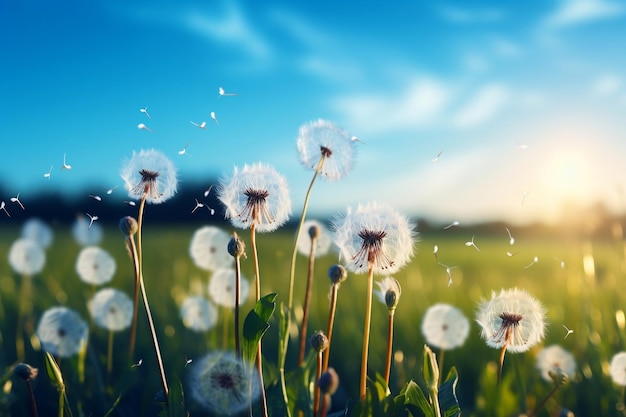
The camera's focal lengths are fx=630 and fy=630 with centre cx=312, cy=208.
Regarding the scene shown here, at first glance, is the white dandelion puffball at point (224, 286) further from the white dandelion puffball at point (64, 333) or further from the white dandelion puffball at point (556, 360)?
the white dandelion puffball at point (556, 360)

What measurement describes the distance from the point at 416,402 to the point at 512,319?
0.84 feet

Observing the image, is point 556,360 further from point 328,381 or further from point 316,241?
point 328,381

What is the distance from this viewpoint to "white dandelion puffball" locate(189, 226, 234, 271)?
6.20 feet

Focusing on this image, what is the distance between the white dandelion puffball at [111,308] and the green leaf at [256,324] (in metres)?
1.00

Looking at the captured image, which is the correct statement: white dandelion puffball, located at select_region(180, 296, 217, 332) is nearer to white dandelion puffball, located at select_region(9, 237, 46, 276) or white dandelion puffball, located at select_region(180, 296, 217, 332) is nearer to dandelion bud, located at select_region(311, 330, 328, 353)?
white dandelion puffball, located at select_region(9, 237, 46, 276)

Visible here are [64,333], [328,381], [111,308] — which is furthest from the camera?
[111,308]

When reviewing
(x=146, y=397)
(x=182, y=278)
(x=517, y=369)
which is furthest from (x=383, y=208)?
(x=182, y=278)

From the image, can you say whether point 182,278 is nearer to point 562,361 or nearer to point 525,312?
point 562,361

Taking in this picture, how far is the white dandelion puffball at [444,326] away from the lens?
1823 millimetres

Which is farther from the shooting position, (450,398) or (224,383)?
(450,398)

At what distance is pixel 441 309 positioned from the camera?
185 cm

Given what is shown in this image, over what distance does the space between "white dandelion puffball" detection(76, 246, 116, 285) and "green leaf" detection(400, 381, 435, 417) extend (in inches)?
51.0

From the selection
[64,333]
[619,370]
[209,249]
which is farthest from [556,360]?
[64,333]

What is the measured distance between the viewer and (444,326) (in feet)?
6.04
